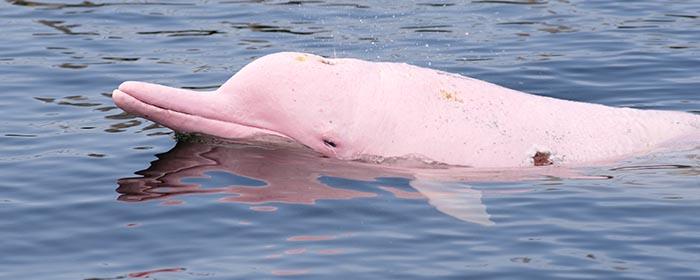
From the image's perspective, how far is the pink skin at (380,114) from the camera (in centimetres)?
1255

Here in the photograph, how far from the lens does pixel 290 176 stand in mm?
12281

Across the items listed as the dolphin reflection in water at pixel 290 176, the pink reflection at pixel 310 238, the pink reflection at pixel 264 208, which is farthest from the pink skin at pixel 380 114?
the pink reflection at pixel 310 238

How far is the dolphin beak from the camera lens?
41.5 feet

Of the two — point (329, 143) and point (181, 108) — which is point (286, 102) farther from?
point (181, 108)

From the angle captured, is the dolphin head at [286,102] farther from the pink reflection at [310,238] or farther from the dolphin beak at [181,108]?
the pink reflection at [310,238]

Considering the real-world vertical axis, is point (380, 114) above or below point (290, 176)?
above

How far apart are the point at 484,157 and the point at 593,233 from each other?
1.99m

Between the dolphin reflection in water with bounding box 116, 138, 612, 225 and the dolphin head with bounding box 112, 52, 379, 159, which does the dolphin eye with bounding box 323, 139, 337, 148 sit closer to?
the dolphin head with bounding box 112, 52, 379, 159

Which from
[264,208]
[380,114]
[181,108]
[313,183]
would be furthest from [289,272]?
[181,108]

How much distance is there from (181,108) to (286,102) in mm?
796

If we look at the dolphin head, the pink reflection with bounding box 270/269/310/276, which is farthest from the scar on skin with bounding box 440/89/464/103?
the pink reflection with bounding box 270/269/310/276

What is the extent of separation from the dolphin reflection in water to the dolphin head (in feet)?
0.59

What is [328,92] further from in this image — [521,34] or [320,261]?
[521,34]

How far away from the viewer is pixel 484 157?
12516 millimetres
